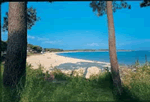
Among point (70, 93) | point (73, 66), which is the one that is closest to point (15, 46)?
point (70, 93)

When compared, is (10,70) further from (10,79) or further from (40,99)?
(40,99)

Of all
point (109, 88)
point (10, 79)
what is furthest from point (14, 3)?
point (109, 88)

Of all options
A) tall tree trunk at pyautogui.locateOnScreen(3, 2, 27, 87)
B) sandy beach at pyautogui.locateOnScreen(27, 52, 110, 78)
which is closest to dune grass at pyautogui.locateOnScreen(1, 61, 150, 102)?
tall tree trunk at pyautogui.locateOnScreen(3, 2, 27, 87)

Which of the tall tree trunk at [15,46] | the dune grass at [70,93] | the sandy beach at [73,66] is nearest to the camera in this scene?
the dune grass at [70,93]

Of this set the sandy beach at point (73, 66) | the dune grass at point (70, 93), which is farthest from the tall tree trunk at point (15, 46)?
the sandy beach at point (73, 66)

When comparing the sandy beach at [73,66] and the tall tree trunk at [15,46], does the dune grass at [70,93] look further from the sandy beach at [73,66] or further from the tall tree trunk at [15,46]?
the sandy beach at [73,66]

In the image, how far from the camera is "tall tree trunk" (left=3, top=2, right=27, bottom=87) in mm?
4429

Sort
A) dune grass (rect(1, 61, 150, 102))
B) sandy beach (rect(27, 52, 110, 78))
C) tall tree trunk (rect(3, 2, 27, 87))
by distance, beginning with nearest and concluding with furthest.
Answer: dune grass (rect(1, 61, 150, 102))
tall tree trunk (rect(3, 2, 27, 87))
sandy beach (rect(27, 52, 110, 78))

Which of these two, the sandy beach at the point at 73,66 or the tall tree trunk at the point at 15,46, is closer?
the tall tree trunk at the point at 15,46

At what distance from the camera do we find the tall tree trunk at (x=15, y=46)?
443cm

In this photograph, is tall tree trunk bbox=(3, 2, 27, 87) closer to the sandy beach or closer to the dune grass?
the dune grass

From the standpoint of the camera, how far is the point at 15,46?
4.55 meters

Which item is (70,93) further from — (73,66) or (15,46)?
(73,66)

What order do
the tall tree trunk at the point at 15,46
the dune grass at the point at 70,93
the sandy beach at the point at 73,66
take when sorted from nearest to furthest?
the dune grass at the point at 70,93
the tall tree trunk at the point at 15,46
the sandy beach at the point at 73,66
